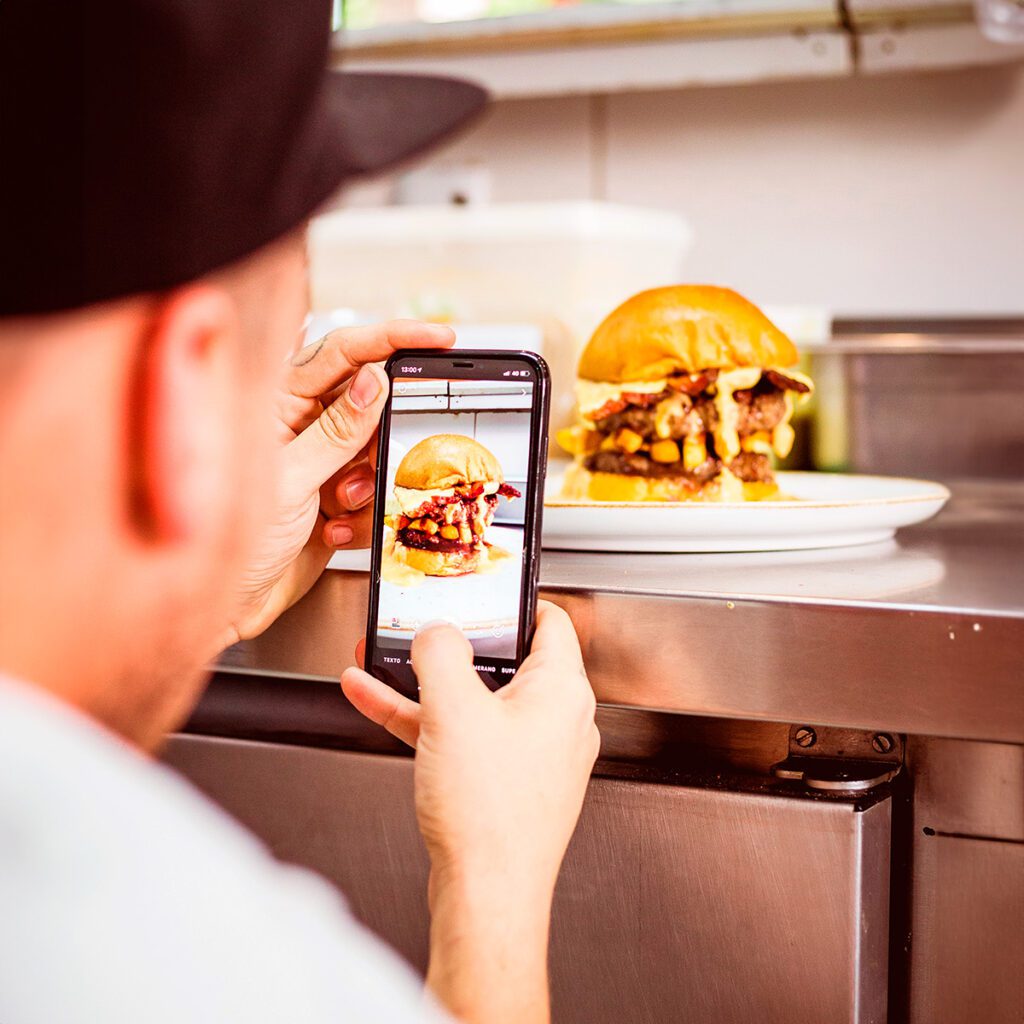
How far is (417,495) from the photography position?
34.4 inches

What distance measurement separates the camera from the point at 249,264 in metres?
0.46

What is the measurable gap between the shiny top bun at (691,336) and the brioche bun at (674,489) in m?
0.10

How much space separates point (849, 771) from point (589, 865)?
18cm

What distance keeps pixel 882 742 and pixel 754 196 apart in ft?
7.87

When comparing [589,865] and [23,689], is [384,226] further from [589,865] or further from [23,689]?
[23,689]

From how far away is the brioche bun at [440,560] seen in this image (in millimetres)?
843

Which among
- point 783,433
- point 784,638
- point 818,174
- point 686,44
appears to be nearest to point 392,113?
point 784,638

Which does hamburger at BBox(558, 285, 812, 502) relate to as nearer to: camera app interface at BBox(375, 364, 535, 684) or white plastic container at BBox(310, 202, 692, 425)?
camera app interface at BBox(375, 364, 535, 684)

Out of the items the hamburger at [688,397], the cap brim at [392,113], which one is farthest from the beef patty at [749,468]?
the cap brim at [392,113]

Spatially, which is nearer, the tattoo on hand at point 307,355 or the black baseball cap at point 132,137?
the black baseball cap at point 132,137

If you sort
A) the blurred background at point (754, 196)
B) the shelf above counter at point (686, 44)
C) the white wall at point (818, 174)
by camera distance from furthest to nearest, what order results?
the white wall at point (818, 174) < the shelf above counter at point (686, 44) < the blurred background at point (754, 196)

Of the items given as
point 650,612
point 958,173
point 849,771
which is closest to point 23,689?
point 650,612

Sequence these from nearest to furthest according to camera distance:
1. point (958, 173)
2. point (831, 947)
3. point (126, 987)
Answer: point (126, 987) → point (831, 947) → point (958, 173)

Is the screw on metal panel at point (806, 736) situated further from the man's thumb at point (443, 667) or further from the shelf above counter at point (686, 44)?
the shelf above counter at point (686, 44)
